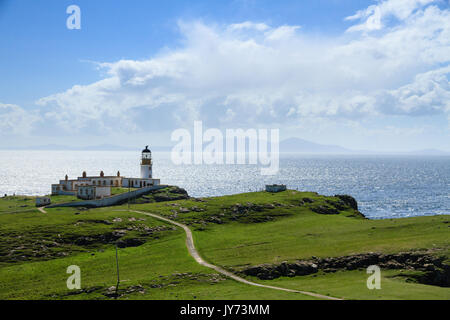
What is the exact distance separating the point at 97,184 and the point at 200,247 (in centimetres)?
6691

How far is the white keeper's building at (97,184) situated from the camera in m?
107

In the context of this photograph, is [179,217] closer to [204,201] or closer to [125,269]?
[204,201]

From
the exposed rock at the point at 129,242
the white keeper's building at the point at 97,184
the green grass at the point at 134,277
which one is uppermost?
the white keeper's building at the point at 97,184

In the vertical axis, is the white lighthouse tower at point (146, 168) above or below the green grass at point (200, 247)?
above

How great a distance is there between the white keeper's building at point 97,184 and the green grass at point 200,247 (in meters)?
11.7

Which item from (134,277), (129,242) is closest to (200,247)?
(129,242)

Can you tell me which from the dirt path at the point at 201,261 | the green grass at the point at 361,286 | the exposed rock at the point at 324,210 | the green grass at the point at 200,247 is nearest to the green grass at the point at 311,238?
the green grass at the point at 200,247

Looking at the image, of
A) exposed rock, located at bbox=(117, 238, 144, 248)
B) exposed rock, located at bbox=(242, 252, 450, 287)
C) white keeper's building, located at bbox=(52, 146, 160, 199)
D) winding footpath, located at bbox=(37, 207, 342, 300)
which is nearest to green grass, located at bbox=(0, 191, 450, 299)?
exposed rock, located at bbox=(117, 238, 144, 248)

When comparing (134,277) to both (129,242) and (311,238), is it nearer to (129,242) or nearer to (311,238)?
(129,242)

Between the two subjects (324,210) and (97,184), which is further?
(97,184)

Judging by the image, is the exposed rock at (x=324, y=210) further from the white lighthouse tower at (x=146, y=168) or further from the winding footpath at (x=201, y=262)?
the white lighthouse tower at (x=146, y=168)

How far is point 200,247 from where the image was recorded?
226 feet

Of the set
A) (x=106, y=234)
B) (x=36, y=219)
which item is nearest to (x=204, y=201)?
(x=106, y=234)
